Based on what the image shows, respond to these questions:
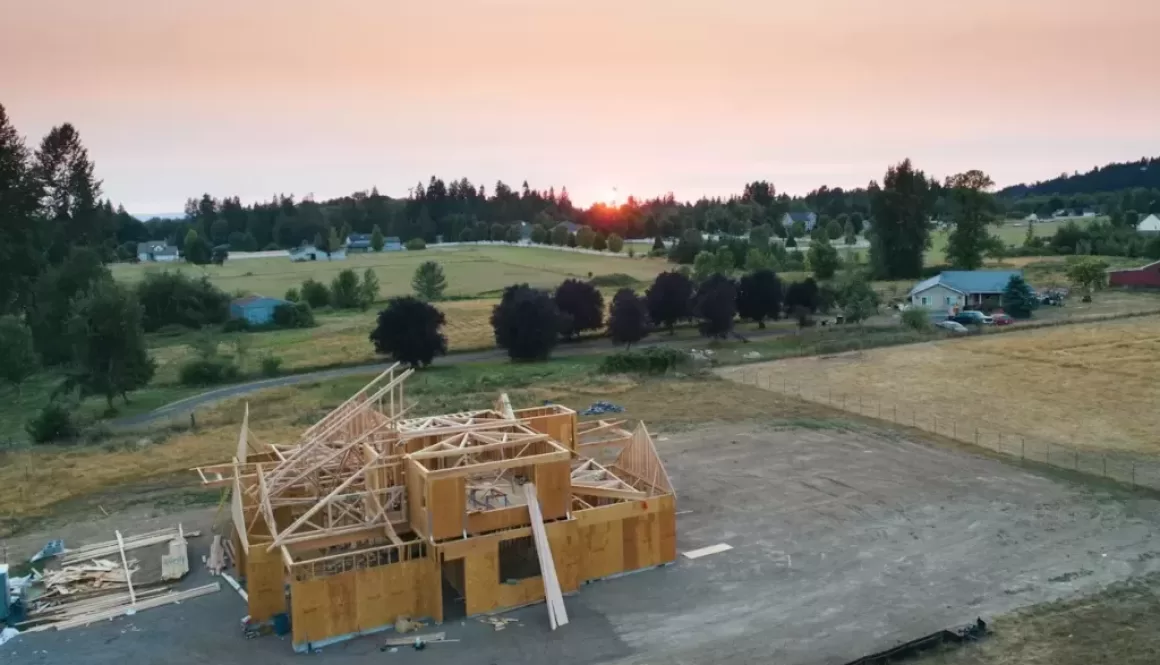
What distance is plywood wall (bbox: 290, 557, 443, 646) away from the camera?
17562mm

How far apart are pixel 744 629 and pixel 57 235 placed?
66.3 m

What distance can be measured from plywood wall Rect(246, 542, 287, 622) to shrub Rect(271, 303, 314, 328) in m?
53.4

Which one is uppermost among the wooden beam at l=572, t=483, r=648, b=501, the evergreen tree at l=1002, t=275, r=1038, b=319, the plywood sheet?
the evergreen tree at l=1002, t=275, r=1038, b=319

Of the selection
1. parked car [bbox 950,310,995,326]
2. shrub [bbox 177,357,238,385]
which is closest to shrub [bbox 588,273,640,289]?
parked car [bbox 950,310,995,326]

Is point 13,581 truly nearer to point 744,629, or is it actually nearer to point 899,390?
point 744,629

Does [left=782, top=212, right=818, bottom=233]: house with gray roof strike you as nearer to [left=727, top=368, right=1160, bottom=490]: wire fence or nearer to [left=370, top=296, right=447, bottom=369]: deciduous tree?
[left=370, top=296, right=447, bottom=369]: deciduous tree

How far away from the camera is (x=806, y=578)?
66.8ft

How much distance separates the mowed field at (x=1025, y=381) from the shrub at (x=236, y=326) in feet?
140

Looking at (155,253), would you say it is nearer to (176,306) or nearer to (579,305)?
(176,306)

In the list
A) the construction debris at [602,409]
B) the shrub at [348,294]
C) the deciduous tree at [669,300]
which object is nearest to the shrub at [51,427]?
the construction debris at [602,409]

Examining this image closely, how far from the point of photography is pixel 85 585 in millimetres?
20688

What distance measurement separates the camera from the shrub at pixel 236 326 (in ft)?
225

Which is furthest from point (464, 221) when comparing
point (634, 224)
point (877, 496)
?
point (877, 496)

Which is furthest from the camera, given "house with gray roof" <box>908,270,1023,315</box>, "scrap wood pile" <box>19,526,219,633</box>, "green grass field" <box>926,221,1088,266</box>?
"green grass field" <box>926,221,1088,266</box>
